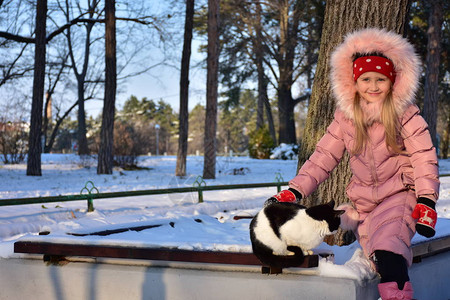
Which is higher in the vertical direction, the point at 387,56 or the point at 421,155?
the point at 387,56

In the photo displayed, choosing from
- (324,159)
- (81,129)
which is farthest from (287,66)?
(324,159)

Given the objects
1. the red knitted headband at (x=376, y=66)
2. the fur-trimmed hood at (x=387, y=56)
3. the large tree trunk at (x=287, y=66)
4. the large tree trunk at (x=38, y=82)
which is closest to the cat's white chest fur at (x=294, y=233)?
the fur-trimmed hood at (x=387, y=56)

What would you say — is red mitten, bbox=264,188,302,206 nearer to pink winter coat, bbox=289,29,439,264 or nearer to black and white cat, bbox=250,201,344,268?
pink winter coat, bbox=289,29,439,264

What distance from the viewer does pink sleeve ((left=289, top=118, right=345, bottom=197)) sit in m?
3.21

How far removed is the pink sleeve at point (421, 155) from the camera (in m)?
2.76

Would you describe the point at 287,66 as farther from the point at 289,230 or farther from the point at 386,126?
the point at 289,230

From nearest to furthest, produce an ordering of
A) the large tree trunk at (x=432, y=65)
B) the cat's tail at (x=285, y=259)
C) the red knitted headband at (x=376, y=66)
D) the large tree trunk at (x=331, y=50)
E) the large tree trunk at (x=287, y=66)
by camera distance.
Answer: the cat's tail at (x=285, y=259), the red knitted headband at (x=376, y=66), the large tree trunk at (x=331, y=50), the large tree trunk at (x=432, y=65), the large tree trunk at (x=287, y=66)

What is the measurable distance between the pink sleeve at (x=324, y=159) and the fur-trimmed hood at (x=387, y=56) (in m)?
0.18

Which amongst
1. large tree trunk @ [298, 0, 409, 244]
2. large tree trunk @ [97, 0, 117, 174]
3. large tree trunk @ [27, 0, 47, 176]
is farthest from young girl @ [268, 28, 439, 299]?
large tree trunk @ [97, 0, 117, 174]

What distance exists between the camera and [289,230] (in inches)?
105

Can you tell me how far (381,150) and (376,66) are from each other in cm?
52

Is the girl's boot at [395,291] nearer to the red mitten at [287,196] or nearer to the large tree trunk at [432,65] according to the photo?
the red mitten at [287,196]

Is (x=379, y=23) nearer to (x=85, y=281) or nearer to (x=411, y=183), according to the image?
(x=411, y=183)

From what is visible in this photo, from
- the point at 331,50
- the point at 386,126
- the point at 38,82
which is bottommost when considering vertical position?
the point at 386,126
